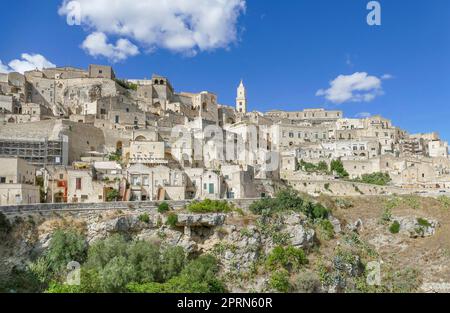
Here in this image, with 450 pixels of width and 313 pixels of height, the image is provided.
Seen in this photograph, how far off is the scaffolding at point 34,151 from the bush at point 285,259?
1981cm

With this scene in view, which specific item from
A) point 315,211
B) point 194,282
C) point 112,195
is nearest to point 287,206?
point 315,211

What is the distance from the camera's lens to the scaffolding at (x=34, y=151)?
3666cm

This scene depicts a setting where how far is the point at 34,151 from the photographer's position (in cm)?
3728

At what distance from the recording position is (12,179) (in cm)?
2909

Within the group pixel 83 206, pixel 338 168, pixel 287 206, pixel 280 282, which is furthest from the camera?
pixel 338 168

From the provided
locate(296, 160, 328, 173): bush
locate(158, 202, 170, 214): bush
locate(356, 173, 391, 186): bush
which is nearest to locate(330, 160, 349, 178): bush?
locate(296, 160, 328, 173): bush

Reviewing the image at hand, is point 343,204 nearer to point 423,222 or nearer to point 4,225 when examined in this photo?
point 423,222

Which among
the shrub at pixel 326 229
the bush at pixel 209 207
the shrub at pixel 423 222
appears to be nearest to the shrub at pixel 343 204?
the shrub at pixel 326 229

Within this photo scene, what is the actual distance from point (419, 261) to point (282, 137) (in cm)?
2808

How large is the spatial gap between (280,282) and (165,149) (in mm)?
19042

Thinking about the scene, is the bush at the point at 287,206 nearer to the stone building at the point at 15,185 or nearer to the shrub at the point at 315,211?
the shrub at the point at 315,211

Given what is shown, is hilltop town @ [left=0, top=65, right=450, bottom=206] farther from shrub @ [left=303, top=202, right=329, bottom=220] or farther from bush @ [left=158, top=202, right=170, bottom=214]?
shrub @ [left=303, top=202, right=329, bottom=220]
